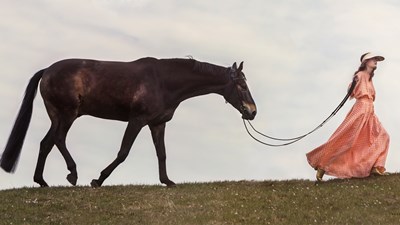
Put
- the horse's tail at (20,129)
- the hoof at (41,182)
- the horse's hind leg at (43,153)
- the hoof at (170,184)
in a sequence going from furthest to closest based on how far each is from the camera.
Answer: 1. the horse's tail at (20,129)
2. the hoof at (41,182)
3. the horse's hind leg at (43,153)
4. the hoof at (170,184)

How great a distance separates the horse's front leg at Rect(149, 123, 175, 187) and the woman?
12.7ft

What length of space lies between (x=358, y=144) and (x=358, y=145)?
0.08ft

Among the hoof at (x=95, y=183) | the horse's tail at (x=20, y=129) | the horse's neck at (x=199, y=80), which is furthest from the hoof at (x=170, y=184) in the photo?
the horse's tail at (x=20, y=129)

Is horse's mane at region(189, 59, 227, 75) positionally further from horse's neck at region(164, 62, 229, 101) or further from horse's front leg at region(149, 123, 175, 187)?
horse's front leg at region(149, 123, 175, 187)

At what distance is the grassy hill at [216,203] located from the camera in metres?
16.9

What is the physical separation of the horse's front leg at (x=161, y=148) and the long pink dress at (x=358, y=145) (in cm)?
397

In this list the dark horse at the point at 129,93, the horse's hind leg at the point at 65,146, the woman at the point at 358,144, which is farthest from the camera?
the horse's hind leg at the point at 65,146

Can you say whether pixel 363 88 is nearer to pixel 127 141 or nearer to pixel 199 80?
pixel 199 80

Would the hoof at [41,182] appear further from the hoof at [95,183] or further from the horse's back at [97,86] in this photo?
the horse's back at [97,86]

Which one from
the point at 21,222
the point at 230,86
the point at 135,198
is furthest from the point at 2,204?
the point at 230,86

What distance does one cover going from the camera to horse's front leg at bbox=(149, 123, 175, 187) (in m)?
20.1

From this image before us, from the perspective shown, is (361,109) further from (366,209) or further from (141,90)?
(141,90)

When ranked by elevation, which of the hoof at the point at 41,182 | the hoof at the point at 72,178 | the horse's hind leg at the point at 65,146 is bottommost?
the hoof at the point at 41,182

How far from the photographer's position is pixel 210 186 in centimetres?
1991
